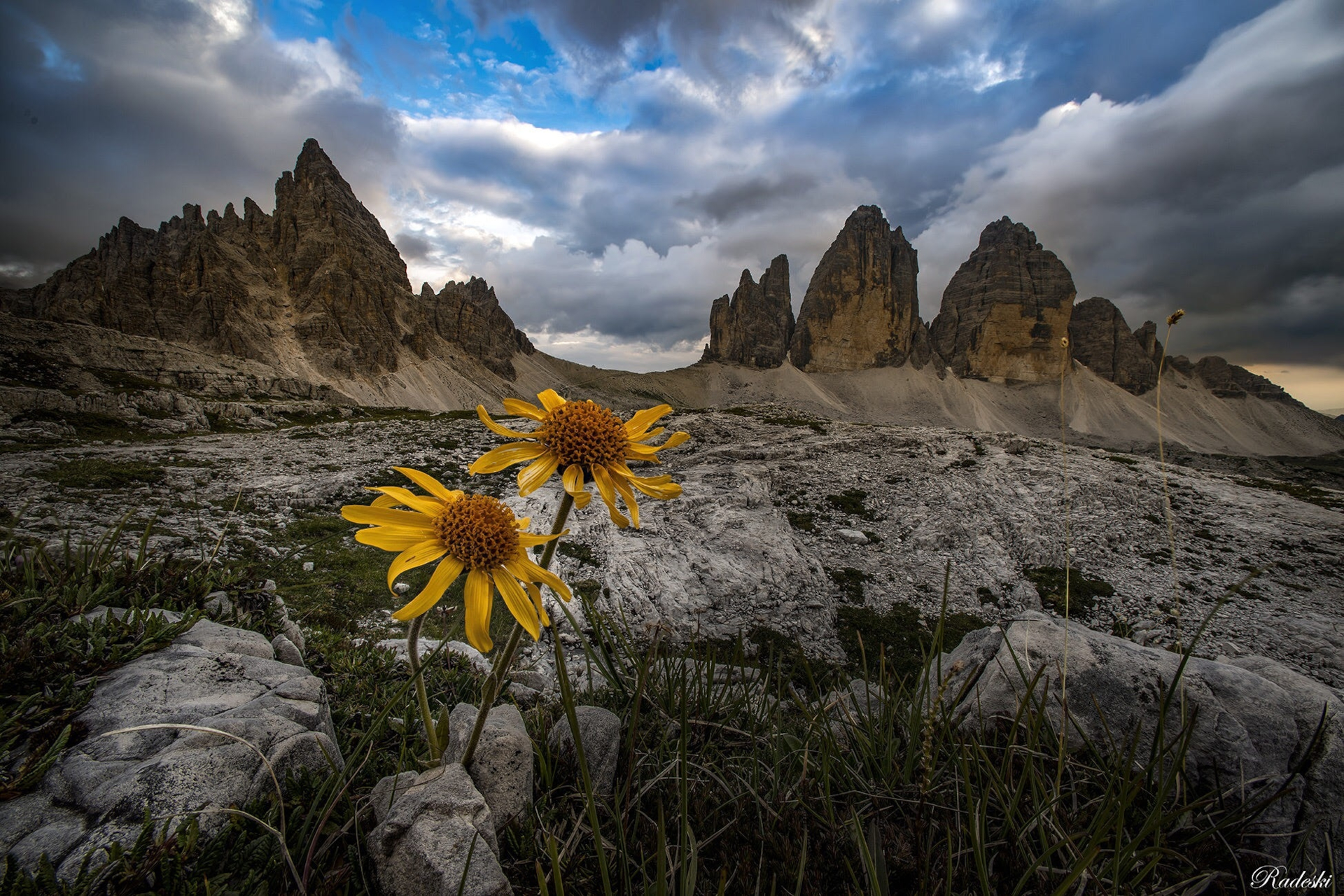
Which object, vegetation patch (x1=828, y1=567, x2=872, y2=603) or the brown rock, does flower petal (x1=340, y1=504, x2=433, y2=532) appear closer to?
vegetation patch (x1=828, y1=567, x2=872, y2=603)

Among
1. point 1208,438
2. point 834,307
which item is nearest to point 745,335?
point 834,307

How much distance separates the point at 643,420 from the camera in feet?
8.14

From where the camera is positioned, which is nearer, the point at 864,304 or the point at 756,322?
the point at 864,304

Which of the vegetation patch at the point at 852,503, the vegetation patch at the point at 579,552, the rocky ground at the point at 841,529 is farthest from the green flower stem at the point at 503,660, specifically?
the vegetation patch at the point at 852,503

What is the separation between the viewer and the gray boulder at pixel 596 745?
2.58 meters

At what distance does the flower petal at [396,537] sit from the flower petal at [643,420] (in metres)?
1.03

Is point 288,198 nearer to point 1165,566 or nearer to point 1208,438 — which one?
point 1165,566

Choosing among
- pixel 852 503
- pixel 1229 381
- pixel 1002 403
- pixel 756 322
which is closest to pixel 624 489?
pixel 852 503

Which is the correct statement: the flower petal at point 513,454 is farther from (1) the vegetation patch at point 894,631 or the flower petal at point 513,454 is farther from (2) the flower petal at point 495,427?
(1) the vegetation patch at point 894,631

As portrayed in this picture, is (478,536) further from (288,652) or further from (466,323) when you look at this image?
(466,323)

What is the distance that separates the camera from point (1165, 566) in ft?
47.9

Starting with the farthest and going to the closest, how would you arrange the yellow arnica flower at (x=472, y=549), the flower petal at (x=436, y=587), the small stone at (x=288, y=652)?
the small stone at (x=288, y=652) → the yellow arnica flower at (x=472, y=549) → the flower petal at (x=436, y=587)

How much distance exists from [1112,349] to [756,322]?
11388cm

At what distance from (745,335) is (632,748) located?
162 metres
